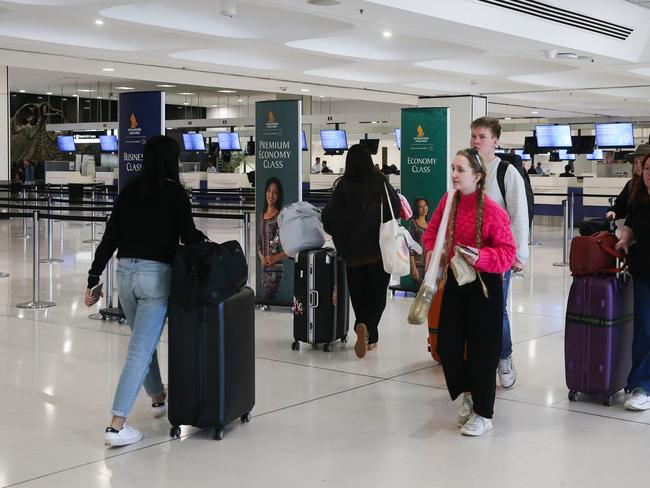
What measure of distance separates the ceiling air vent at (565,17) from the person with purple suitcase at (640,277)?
6631mm

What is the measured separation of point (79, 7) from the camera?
1147cm

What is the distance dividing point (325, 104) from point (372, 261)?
26.0m

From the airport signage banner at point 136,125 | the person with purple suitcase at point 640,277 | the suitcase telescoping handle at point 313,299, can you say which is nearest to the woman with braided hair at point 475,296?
the person with purple suitcase at point 640,277

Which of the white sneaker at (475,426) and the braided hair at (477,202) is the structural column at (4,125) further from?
the white sneaker at (475,426)

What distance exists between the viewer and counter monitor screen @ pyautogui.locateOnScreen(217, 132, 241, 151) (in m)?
29.8

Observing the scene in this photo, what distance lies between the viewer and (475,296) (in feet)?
15.3

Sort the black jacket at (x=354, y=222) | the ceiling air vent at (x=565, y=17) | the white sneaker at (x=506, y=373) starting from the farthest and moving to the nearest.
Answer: the ceiling air vent at (x=565, y=17) → the black jacket at (x=354, y=222) → the white sneaker at (x=506, y=373)

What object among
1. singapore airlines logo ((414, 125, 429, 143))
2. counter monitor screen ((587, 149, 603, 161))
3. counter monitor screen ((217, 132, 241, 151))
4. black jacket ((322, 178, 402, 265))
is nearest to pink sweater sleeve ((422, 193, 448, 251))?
black jacket ((322, 178, 402, 265))

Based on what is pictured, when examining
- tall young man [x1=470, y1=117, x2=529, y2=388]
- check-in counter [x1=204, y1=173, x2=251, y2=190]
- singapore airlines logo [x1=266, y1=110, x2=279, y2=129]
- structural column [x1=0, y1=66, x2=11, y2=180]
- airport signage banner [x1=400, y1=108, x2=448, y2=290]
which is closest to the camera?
tall young man [x1=470, y1=117, x2=529, y2=388]

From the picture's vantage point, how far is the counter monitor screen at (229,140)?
2980 cm

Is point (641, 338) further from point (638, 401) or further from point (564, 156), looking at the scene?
point (564, 156)

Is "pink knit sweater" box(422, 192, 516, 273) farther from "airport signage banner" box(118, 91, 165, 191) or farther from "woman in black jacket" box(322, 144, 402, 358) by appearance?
"airport signage banner" box(118, 91, 165, 191)

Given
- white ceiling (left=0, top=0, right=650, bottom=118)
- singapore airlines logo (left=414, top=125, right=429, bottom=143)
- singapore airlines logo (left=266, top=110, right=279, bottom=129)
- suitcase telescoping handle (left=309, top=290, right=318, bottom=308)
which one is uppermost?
white ceiling (left=0, top=0, right=650, bottom=118)

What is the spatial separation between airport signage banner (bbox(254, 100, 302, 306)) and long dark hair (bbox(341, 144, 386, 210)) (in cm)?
214
